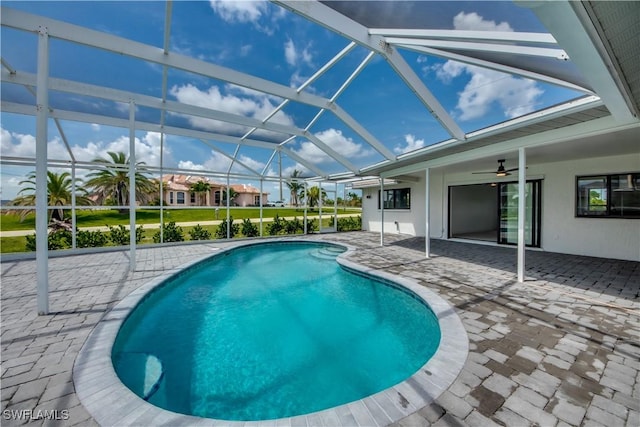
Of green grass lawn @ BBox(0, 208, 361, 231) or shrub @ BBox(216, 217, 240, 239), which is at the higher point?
green grass lawn @ BBox(0, 208, 361, 231)

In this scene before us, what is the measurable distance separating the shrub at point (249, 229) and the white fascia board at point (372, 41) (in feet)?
32.4

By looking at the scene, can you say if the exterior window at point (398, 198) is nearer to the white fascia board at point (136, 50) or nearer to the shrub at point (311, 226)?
the shrub at point (311, 226)

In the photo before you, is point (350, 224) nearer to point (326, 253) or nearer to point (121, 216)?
point (326, 253)

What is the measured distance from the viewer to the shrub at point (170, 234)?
1088 centimetres

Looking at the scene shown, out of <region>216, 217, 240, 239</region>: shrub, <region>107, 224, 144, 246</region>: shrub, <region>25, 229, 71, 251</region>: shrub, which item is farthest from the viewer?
<region>216, 217, 240, 239</region>: shrub

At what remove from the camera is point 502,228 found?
9516mm

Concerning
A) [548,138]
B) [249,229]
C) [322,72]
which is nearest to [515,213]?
[548,138]

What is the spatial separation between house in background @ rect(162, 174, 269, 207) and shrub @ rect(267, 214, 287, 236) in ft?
8.25

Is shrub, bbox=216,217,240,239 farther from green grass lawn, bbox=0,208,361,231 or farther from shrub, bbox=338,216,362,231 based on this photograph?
shrub, bbox=338,216,362,231

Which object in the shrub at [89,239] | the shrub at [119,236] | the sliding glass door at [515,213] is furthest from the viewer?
the shrub at [119,236]

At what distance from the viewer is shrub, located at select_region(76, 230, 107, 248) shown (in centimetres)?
916

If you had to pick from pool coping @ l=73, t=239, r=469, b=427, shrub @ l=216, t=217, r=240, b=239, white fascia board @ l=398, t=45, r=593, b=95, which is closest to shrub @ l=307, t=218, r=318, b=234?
shrub @ l=216, t=217, r=240, b=239

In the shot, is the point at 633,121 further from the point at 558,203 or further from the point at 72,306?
the point at 72,306

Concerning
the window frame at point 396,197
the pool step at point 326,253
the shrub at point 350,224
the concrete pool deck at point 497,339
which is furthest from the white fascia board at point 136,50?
the shrub at point 350,224
